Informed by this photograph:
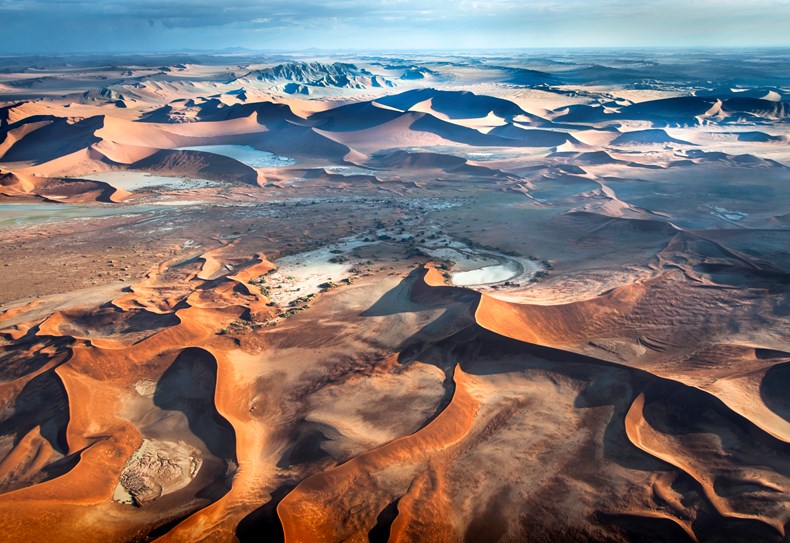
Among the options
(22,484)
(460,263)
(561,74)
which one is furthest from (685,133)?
(561,74)

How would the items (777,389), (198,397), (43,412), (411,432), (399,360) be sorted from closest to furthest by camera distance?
(411,432)
(777,389)
(43,412)
(198,397)
(399,360)

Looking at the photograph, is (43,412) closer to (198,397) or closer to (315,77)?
(198,397)

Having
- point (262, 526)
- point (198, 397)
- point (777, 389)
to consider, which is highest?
point (777, 389)

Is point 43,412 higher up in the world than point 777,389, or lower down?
lower down

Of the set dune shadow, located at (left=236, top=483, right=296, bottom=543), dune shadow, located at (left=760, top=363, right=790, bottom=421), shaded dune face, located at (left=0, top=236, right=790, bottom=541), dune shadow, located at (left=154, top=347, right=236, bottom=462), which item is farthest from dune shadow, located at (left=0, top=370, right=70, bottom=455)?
dune shadow, located at (left=760, top=363, right=790, bottom=421)

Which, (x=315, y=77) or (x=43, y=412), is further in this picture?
(x=315, y=77)

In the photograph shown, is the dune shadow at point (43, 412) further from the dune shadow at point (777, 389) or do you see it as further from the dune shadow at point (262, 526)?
the dune shadow at point (777, 389)

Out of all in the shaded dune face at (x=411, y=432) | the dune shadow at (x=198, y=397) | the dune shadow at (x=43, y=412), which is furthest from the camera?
the dune shadow at (x=43, y=412)

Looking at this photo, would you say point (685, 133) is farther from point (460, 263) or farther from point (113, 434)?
point (113, 434)

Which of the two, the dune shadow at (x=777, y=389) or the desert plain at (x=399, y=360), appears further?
the dune shadow at (x=777, y=389)

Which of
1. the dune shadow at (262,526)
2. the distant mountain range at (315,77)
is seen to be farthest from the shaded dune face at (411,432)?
the distant mountain range at (315,77)

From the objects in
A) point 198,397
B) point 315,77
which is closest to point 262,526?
point 198,397
